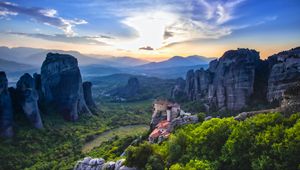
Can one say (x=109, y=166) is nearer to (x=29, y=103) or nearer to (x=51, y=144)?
(x=51, y=144)

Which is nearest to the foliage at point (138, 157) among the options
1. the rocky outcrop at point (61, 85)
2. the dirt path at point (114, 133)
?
the dirt path at point (114, 133)

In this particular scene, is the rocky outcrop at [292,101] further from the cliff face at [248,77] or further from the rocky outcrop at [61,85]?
the rocky outcrop at [61,85]

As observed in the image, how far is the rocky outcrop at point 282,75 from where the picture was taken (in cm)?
4972

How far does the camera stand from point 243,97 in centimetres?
5959

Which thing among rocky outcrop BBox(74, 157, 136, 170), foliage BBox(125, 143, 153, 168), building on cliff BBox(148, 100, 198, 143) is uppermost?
building on cliff BBox(148, 100, 198, 143)

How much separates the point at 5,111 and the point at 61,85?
85.2ft

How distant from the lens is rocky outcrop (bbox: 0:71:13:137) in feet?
167

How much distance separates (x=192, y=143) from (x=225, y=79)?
4050 cm

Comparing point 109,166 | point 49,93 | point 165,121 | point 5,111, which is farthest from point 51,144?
point 109,166

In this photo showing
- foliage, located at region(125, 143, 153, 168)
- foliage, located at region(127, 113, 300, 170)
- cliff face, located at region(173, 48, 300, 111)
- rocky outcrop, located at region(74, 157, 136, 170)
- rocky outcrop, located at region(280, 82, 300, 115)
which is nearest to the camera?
foliage, located at region(127, 113, 300, 170)

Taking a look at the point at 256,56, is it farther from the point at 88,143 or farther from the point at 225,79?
the point at 88,143

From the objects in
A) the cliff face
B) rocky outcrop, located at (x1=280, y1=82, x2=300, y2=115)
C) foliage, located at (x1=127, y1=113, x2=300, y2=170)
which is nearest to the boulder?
foliage, located at (x1=127, y1=113, x2=300, y2=170)

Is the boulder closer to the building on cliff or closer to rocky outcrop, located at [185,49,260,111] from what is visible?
the building on cliff

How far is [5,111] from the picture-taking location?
51906 mm
